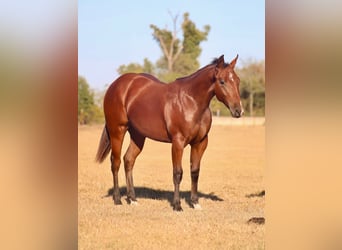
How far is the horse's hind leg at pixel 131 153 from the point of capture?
3.62 m

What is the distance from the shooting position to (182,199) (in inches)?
142

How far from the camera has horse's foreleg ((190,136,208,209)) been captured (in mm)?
3531

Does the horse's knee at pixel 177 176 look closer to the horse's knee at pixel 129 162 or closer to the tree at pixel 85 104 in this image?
the horse's knee at pixel 129 162

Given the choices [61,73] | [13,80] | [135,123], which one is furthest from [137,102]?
[13,80]

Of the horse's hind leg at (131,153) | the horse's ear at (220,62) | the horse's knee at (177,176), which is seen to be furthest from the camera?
the horse's hind leg at (131,153)

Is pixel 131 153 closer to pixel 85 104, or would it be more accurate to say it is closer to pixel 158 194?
pixel 158 194

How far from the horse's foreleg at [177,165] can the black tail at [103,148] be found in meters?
0.47

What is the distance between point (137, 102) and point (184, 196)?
26.8 inches

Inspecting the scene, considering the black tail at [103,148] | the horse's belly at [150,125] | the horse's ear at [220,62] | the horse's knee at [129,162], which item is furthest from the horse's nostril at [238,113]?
the black tail at [103,148]

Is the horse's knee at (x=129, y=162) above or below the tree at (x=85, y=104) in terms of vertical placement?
below

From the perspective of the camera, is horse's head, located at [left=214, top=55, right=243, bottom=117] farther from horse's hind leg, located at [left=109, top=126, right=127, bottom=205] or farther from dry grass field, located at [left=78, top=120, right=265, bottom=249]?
horse's hind leg, located at [left=109, top=126, right=127, bottom=205]

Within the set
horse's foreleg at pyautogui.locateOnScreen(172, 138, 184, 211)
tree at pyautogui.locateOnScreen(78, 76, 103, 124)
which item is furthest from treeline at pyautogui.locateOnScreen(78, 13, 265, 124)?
horse's foreleg at pyautogui.locateOnScreen(172, 138, 184, 211)

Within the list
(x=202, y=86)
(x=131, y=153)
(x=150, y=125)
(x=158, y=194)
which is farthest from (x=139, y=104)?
(x=158, y=194)

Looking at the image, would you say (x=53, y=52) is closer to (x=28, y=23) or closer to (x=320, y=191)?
(x=28, y=23)
